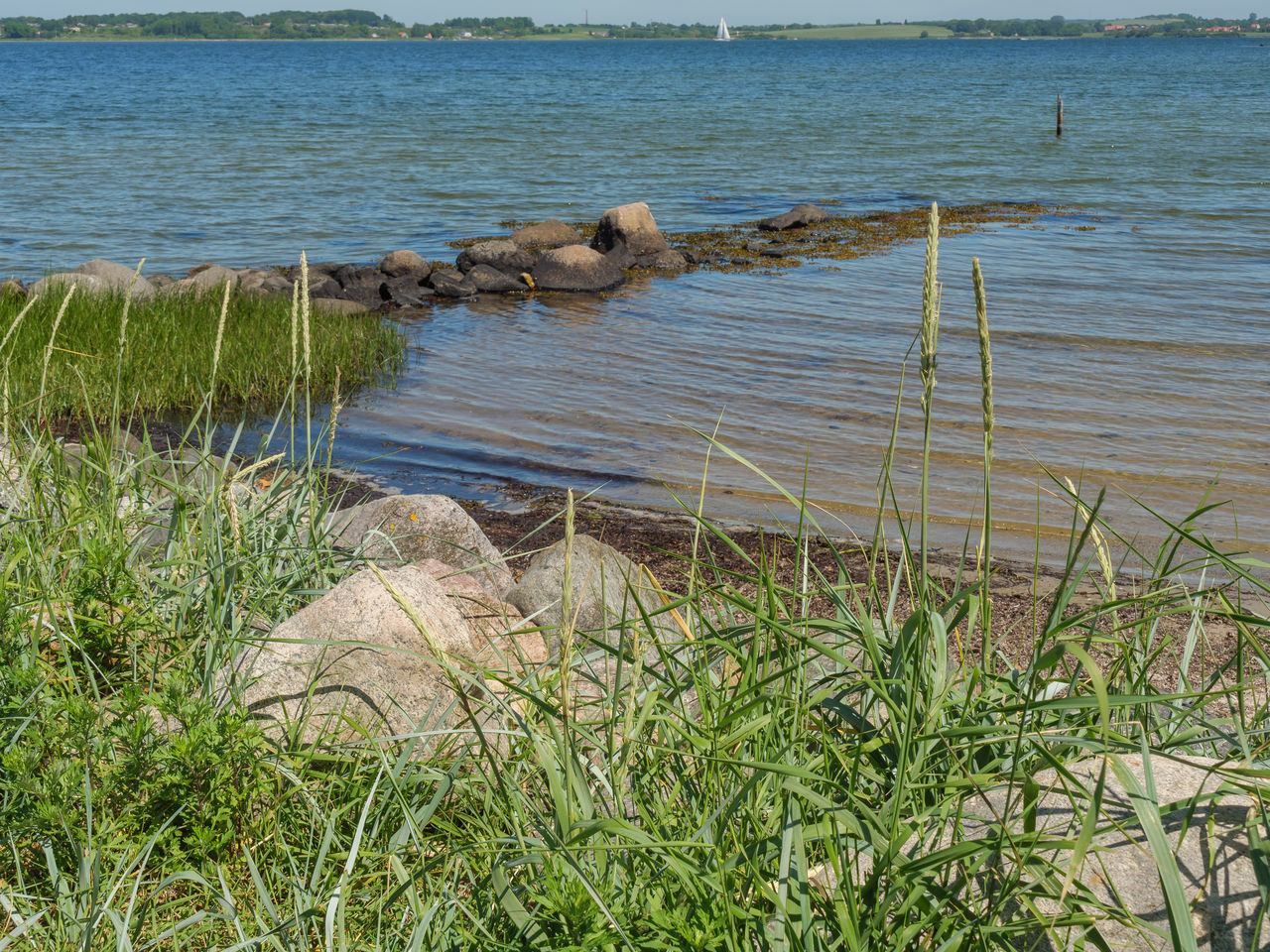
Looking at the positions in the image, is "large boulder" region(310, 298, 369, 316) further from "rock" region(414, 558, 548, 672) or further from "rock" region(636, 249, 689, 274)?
"rock" region(414, 558, 548, 672)

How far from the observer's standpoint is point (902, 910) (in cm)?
172

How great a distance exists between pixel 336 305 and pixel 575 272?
4469 mm

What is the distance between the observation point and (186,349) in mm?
10523

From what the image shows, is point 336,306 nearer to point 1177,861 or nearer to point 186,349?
point 186,349

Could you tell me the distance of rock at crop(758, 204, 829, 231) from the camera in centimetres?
2162

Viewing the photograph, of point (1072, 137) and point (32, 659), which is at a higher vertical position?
point (1072, 137)

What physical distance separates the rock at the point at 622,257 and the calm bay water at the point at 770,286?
1352mm

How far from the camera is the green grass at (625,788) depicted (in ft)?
5.85

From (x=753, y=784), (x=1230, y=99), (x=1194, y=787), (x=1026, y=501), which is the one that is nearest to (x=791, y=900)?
(x=753, y=784)

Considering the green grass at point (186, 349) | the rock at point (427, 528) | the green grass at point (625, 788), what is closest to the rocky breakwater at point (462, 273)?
the green grass at point (186, 349)

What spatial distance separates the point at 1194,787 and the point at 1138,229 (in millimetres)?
21304

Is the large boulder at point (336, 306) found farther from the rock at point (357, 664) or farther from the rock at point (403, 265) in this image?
the rock at point (357, 664)

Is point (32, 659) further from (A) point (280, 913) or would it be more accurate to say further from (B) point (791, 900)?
(B) point (791, 900)

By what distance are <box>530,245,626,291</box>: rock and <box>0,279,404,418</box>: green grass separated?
Answer: 5.16m
